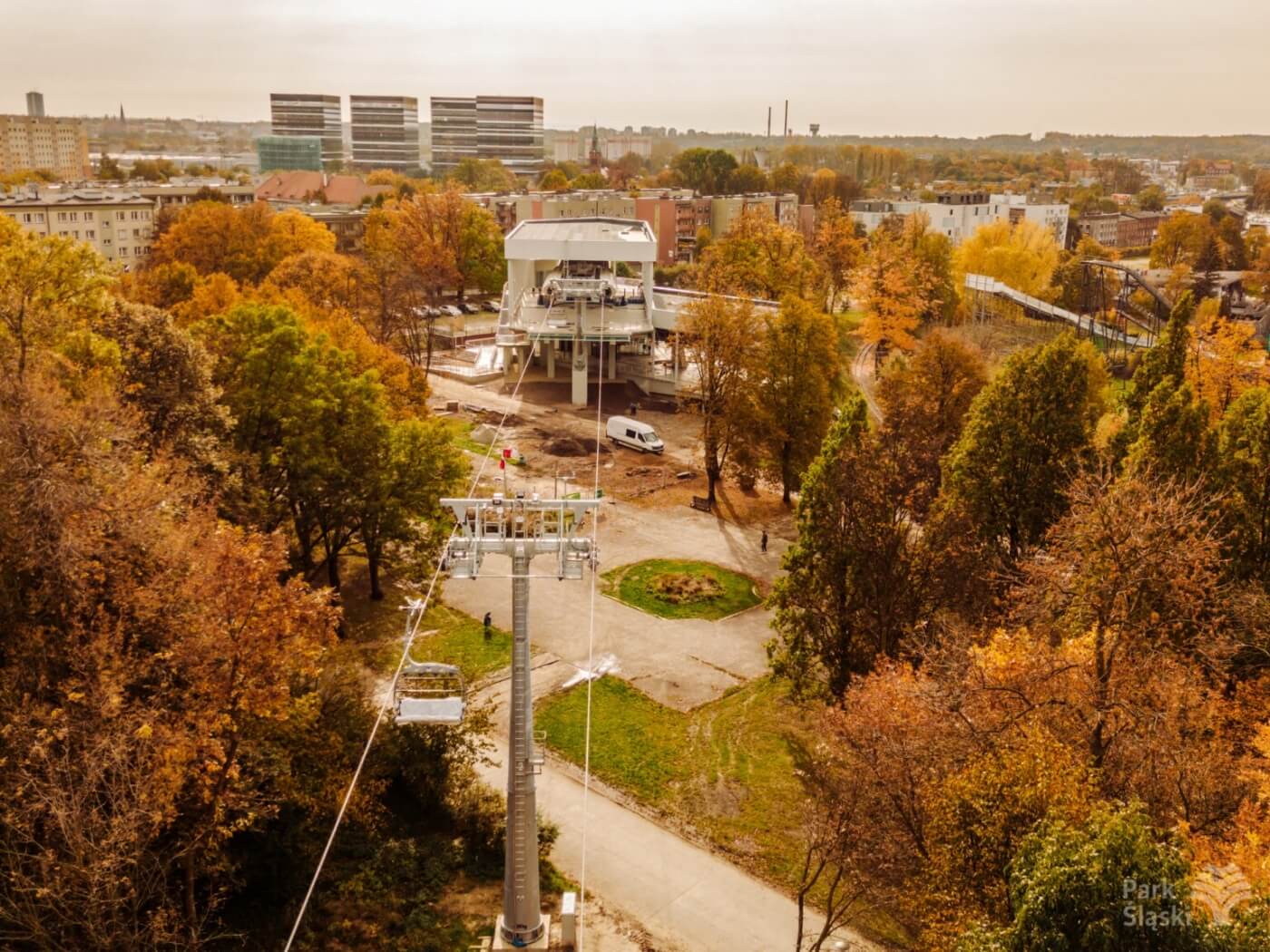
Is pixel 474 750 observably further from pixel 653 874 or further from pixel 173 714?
pixel 173 714

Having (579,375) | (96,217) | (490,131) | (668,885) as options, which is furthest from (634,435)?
(490,131)

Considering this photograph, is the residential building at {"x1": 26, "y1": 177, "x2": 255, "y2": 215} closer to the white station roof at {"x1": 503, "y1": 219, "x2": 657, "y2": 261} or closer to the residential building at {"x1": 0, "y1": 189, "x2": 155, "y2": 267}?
the residential building at {"x1": 0, "y1": 189, "x2": 155, "y2": 267}

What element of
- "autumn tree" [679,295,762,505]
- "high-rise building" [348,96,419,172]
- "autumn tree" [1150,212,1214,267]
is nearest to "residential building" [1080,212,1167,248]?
"autumn tree" [1150,212,1214,267]

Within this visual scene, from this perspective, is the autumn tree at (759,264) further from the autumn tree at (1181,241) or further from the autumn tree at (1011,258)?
the autumn tree at (1181,241)

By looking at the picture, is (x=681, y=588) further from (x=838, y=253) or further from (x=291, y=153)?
(x=291, y=153)

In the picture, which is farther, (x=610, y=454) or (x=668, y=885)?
(x=610, y=454)

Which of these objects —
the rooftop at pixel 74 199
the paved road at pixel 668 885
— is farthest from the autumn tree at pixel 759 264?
the rooftop at pixel 74 199

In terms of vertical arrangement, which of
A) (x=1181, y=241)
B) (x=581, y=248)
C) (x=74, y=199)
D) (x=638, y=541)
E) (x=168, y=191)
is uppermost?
(x=168, y=191)
